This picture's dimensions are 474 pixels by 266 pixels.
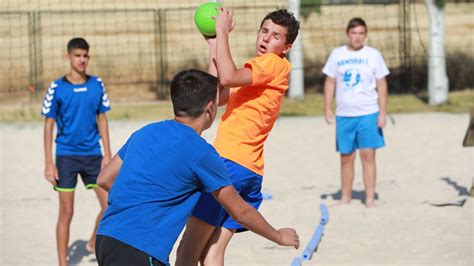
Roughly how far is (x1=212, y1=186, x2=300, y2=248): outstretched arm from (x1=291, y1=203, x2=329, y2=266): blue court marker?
219 cm

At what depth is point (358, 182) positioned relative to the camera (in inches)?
361

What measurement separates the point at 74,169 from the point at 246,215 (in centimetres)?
291

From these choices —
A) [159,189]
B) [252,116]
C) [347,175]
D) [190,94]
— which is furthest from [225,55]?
[347,175]

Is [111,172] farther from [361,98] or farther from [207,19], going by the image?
[361,98]

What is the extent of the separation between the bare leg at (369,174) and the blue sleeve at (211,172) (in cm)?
454

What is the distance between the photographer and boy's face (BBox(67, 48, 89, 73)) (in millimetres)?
6047

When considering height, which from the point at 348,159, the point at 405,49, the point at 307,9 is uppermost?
the point at 307,9

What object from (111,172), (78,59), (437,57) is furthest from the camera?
(437,57)

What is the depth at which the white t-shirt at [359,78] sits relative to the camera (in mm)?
7672

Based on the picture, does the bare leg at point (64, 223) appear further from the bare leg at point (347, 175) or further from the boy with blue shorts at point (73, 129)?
the bare leg at point (347, 175)

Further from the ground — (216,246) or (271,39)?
(271,39)

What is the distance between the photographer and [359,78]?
7691 millimetres

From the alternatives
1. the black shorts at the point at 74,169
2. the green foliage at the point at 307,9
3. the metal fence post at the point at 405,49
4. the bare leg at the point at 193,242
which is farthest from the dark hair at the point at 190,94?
the green foliage at the point at 307,9

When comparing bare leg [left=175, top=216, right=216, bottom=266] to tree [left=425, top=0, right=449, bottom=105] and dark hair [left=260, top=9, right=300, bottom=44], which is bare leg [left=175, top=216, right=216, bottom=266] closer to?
dark hair [left=260, top=9, right=300, bottom=44]
